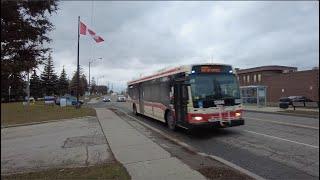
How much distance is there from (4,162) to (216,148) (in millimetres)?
6274

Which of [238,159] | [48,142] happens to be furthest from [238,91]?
[48,142]

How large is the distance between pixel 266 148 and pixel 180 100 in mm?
4858

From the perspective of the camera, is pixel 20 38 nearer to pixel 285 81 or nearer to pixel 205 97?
pixel 205 97

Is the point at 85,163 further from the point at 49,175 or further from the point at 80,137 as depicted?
the point at 80,137

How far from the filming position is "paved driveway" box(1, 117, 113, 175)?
1082 cm

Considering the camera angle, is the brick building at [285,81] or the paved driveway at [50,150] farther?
the brick building at [285,81]

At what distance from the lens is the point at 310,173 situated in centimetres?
966

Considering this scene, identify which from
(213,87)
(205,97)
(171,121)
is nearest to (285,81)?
(171,121)

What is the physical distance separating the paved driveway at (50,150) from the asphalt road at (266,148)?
3.28m

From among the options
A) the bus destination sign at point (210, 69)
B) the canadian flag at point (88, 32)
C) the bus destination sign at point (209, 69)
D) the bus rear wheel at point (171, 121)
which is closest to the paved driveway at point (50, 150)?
the bus rear wheel at point (171, 121)

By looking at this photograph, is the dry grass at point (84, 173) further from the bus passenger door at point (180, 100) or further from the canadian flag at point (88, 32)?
the canadian flag at point (88, 32)

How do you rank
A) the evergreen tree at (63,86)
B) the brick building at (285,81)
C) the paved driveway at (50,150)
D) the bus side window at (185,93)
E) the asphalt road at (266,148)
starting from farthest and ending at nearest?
1. the evergreen tree at (63,86)
2. the brick building at (285,81)
3. the bus side window at (185,93)
4. the paved driveway at (50,150)
5. the asphalt road at (266,148)

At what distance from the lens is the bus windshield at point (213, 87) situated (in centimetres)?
1634

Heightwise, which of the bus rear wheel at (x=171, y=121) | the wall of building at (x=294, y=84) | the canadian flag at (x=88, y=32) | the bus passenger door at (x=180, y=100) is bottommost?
the bus rear wheel at (x=171, y=121)
